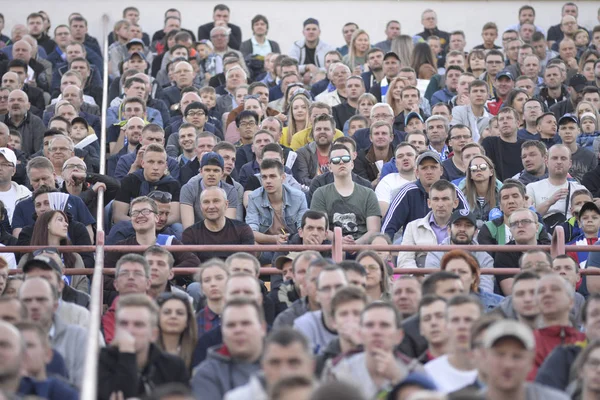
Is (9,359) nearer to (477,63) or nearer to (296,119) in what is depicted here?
(296,119)

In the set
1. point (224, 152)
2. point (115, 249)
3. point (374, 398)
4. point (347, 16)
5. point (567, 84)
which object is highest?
point (347, 16)

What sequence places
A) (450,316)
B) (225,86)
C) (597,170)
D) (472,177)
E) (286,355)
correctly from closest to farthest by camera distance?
(286,355)
(450,316)
(472,177)
(597,170)
(225,86)

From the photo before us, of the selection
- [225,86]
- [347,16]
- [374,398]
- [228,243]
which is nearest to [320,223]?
[228,243]

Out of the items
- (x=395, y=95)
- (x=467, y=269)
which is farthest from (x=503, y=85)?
(x=467, y=269)

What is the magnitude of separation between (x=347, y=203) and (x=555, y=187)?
2.01 meters

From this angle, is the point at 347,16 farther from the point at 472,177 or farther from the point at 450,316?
the point at 450,316

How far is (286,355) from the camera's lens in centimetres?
654

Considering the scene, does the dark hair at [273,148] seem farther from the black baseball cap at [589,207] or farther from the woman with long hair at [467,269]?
the woman with long hair at [467,269]

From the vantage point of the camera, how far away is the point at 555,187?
487 inches

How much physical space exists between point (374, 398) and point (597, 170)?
6686 mm

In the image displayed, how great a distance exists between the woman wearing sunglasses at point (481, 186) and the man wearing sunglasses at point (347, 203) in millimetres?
861

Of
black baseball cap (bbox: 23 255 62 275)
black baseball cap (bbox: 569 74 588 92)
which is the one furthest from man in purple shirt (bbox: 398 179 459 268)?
black baseball cap (bbox: 569 74 588 92)

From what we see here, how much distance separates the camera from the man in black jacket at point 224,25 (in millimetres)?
18906

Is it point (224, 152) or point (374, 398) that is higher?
point (224, 152)
